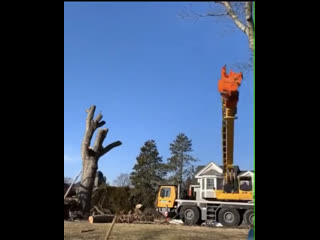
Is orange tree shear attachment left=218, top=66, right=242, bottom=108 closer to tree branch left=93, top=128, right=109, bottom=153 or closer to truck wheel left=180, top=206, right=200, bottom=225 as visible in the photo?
truck wheel left=180, top=206, right=200, bottom=225

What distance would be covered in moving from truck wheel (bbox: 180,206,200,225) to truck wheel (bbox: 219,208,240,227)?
80 cm

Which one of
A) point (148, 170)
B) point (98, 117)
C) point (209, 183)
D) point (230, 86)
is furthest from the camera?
point (148, 170)

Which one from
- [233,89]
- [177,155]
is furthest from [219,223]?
[177,155]

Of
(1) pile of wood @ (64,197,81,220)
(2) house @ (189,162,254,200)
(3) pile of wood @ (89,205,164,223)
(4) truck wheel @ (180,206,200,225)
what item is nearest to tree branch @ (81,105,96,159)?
(1) pile of wood @ (64,197,81,220)

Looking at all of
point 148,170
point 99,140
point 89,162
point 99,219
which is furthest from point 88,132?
point 148,170

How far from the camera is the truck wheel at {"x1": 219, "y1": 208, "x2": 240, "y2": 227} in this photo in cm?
983

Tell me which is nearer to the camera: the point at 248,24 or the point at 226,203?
the point at 248,24

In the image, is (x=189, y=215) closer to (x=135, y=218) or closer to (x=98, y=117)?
(x=135, y=218)

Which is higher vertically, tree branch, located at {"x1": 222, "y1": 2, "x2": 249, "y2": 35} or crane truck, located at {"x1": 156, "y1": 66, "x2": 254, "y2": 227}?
tree branch, located at {"x1": 222, "y1": 2, "x2": 249, "y2": 35}

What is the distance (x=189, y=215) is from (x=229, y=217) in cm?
130

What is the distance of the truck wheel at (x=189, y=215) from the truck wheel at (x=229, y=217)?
0.80m

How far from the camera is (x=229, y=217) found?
9977 millimetres

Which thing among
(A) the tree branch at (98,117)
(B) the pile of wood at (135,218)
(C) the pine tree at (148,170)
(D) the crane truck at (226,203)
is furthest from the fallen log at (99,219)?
(C) the pine tree at (148,170)
